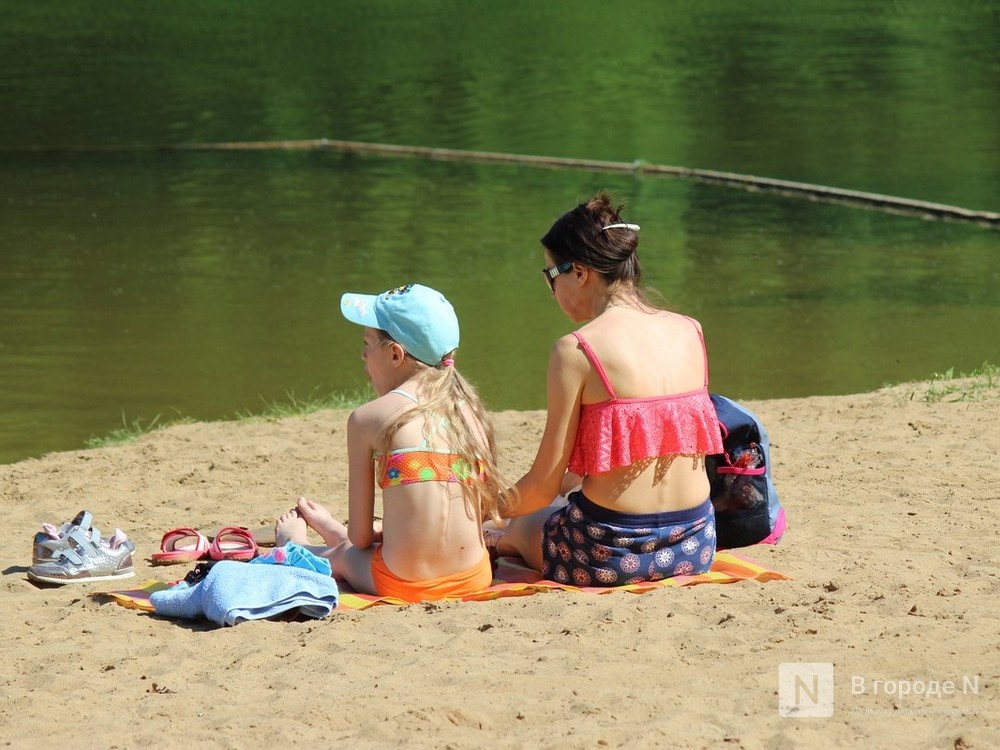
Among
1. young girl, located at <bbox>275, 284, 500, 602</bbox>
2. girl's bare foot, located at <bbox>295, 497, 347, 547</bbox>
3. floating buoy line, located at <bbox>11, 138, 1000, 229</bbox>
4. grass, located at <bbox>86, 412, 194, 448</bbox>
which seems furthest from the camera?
floating buoy line, located at <bbox>11, 138, 1000, 229</bbox>

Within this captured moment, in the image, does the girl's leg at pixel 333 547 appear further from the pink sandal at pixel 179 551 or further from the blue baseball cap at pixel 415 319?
the blue baseball cap at pixel 415 319

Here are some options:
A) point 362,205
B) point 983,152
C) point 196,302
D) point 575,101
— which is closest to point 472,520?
point 196,302

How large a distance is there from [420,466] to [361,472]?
207 mm

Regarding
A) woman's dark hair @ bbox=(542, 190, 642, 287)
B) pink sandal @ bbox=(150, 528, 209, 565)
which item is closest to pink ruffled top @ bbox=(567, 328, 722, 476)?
woman's dark hair @ bbox=(542, 190, 642, 287)

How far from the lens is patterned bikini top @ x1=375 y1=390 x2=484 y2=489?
4.10m

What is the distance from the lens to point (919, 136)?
16906mm

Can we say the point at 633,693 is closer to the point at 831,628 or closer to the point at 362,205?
the point at 831,628

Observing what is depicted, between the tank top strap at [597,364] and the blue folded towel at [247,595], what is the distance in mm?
1012

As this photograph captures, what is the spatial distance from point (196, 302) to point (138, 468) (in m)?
4.43

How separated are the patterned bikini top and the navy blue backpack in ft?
3.05

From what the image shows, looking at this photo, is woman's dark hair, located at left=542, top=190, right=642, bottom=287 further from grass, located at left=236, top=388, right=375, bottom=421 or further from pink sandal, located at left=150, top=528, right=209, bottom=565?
grass, located at left=236, top=388, right=375, bottom=421

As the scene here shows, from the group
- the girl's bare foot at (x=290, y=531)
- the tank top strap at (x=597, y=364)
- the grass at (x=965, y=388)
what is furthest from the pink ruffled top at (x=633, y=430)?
the grass at (x=965, y=388)

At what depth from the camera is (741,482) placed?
4578 millimetres

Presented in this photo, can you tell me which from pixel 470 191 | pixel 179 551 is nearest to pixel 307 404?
pixel 179 551
